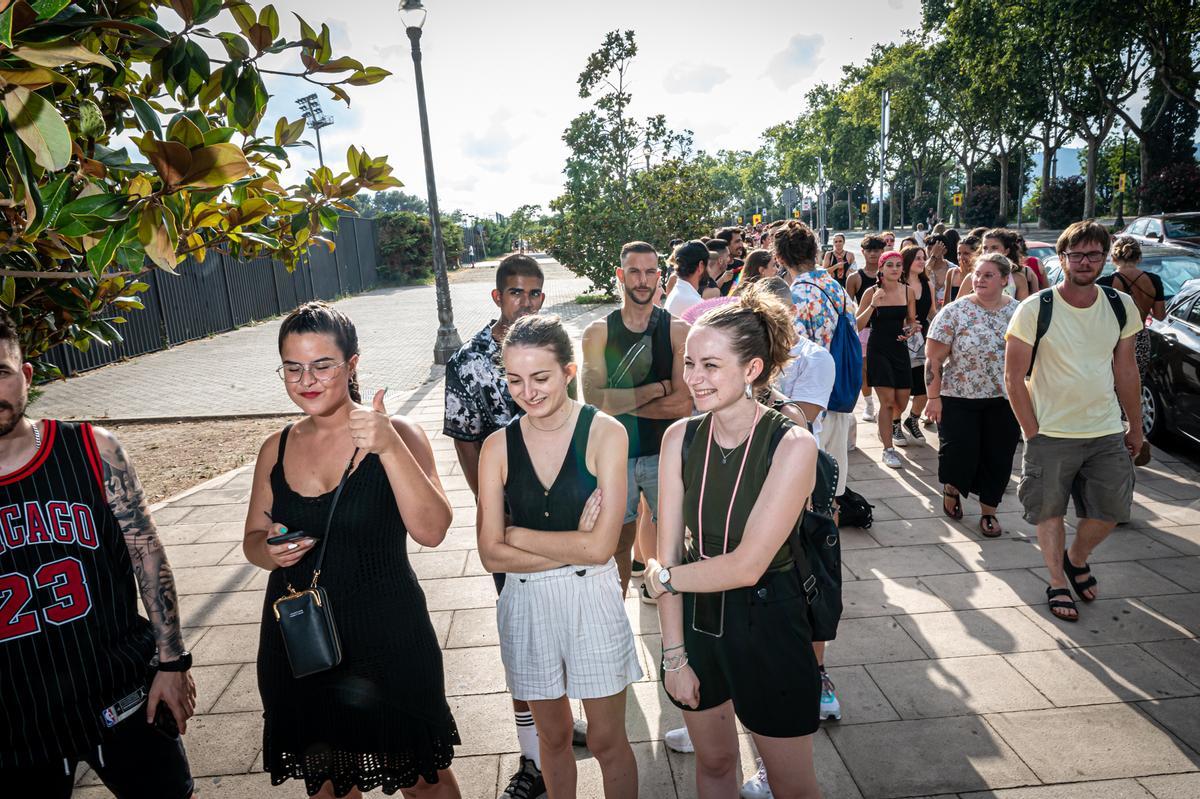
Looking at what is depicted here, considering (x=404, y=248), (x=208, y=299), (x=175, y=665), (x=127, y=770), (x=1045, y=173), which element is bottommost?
(x=127, y=770)

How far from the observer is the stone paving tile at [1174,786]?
2.79 m

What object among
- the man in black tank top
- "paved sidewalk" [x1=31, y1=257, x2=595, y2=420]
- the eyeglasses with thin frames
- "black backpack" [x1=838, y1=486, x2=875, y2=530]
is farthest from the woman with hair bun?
"paved sidewalk" [x1=31, y1=257, x2=595, y2=420]

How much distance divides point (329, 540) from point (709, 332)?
138 cm

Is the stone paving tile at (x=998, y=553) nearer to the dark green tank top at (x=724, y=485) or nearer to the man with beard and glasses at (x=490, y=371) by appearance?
the dark green tank top at (x=724, y=485)

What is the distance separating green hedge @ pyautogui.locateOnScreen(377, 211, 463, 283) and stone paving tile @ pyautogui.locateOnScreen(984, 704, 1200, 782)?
34581 mm

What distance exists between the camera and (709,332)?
2334 mm

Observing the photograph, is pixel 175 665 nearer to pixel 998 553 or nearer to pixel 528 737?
pixel 528 737

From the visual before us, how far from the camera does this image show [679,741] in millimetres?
3232

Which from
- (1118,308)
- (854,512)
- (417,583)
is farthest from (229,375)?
(1118,308)

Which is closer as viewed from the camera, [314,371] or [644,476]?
[314,371]

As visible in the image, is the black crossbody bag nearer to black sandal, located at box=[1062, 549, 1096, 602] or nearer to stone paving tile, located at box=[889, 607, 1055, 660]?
stone paving tile, located at box=[889, 607, 1055, 660]

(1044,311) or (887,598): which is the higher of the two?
(1044,311)

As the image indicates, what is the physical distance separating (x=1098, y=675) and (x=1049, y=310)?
1.94 metres

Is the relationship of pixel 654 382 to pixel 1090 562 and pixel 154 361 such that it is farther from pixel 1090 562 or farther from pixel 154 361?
pixel 154 361
